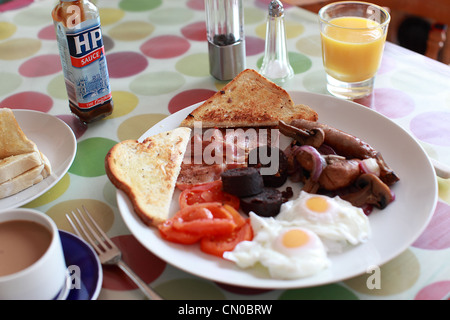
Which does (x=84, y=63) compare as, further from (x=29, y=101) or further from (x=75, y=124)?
(x=29, y=101)

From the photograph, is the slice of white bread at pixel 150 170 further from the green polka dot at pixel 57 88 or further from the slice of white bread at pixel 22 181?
the green polka dot at pixel 57 88

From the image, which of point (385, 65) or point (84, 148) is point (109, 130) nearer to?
point (84, 148)

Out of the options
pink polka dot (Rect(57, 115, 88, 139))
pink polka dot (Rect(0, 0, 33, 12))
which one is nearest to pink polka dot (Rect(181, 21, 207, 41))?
pink polka dot (Rect(57, 115, 88, 139))

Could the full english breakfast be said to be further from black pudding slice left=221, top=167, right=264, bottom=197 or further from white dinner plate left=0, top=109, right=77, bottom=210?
white dinner plate left=0, top=109, right=77, bottom=210

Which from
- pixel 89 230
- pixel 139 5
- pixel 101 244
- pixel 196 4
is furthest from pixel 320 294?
pixel 139 5

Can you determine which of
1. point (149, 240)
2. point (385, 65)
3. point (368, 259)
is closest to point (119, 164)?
point (149, 240)

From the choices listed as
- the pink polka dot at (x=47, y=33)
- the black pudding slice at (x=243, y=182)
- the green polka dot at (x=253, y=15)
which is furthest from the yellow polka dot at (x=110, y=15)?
the black pudding slice at (x=243, y=182)
